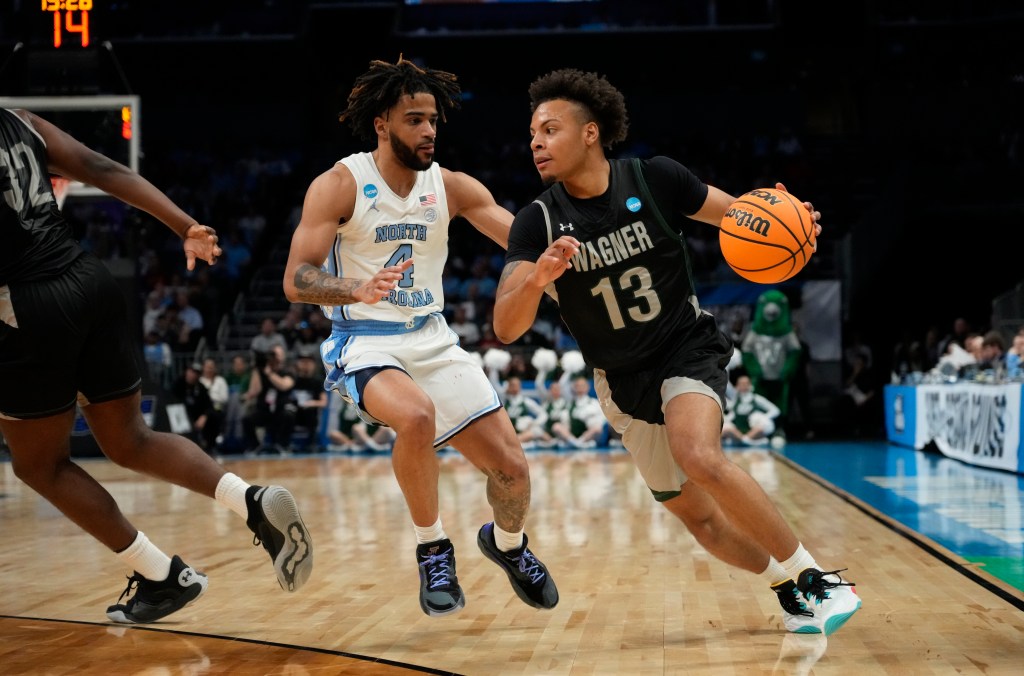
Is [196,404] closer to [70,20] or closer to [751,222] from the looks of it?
[70,20]

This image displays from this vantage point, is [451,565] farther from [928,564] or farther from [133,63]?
[133,63]

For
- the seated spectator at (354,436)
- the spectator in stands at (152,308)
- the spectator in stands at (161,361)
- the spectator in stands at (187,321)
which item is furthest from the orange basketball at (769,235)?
the spectator in stands at (152,308)

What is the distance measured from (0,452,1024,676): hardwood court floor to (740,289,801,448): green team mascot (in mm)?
8123

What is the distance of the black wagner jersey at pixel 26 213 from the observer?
431 cm

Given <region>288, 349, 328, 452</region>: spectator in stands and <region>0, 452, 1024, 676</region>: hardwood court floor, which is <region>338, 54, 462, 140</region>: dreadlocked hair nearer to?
<region>0, 452, 1024, 676</region>: hardwood court floor

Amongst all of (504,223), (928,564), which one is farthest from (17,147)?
(928,564)

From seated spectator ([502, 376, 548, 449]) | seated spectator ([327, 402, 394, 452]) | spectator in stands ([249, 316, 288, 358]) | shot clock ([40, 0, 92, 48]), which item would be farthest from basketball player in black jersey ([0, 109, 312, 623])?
spectator in stands ([249, 316, 288, 358])

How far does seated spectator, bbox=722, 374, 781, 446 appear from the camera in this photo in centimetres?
1648

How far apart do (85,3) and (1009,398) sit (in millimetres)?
10693

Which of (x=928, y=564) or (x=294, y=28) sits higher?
(x=294, y=28)

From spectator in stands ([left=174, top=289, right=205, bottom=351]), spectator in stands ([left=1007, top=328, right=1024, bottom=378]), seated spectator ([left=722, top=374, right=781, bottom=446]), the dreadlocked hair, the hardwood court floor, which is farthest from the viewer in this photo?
spectator in stands ([left=174, top=289, right=205, bottom=351])

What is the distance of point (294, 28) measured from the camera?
25375 millimetres

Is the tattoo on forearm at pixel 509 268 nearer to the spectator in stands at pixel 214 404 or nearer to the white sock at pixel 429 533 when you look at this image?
the white sock at pixel 429 533

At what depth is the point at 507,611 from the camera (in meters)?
5.25
